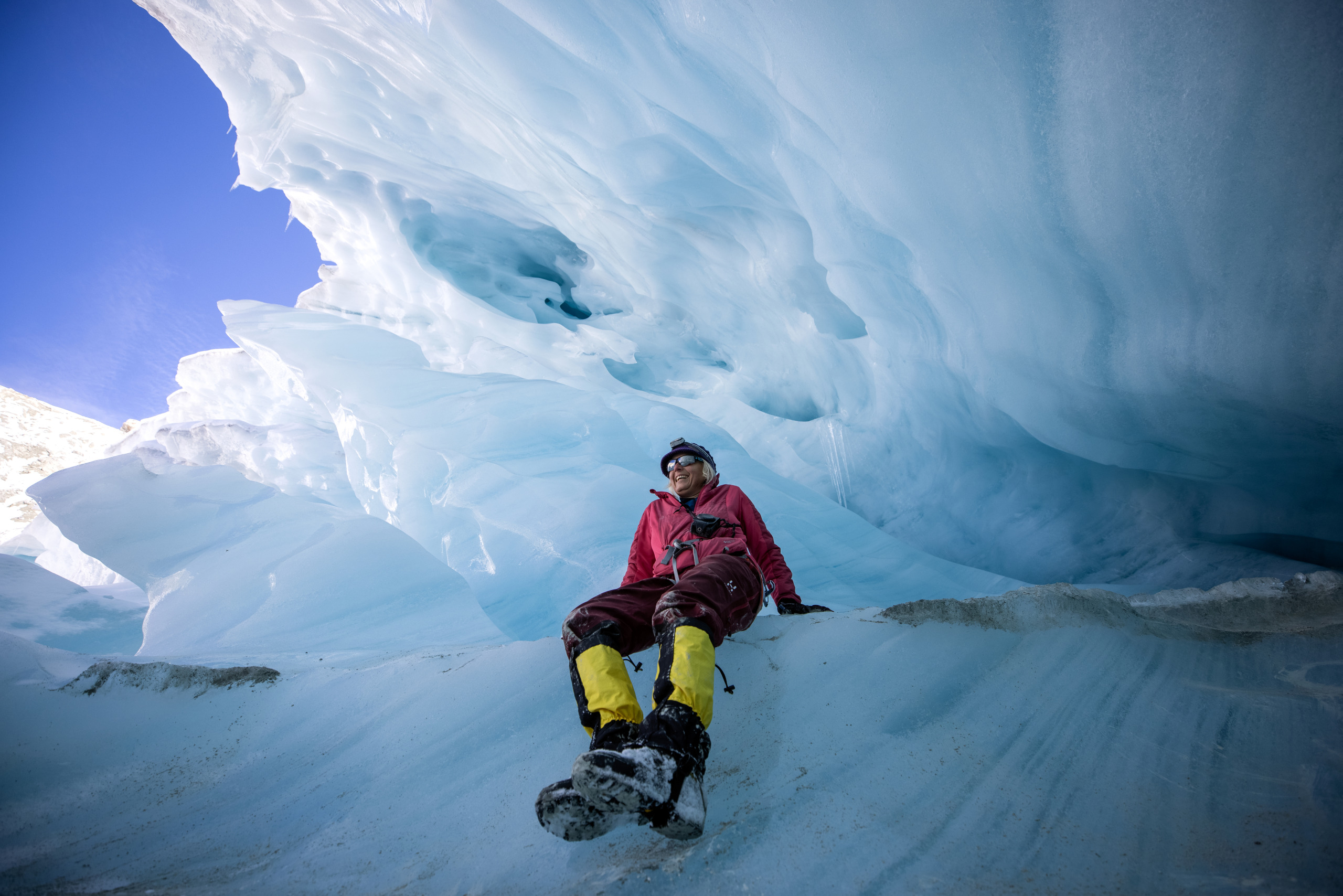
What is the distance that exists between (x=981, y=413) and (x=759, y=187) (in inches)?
77.3

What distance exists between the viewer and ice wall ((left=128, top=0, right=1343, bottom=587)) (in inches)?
75.9

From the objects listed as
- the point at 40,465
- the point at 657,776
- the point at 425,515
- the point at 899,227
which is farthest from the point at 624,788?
the point at 40,465

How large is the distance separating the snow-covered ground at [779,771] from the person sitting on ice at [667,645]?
157mm

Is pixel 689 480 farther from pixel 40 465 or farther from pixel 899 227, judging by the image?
pixel 40 465

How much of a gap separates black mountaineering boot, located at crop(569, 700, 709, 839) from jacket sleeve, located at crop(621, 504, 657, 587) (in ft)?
3.01

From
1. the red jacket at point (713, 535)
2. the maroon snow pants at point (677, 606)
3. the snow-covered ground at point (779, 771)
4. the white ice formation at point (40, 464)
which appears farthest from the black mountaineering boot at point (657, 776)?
the white ice formation at point (40, 464)

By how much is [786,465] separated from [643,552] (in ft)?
9.45

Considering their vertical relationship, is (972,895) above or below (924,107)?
below

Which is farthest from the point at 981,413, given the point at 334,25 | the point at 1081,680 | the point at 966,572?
the point at 334,25

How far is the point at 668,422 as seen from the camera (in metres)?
4.45

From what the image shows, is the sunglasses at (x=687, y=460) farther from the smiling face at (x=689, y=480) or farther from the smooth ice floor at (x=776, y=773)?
the smooth ice floor at (x=776, y=773)

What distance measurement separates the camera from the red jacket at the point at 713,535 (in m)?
1.90

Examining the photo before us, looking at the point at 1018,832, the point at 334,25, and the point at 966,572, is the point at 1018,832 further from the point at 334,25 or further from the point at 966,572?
the point at 334,25

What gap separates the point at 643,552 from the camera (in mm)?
2066
